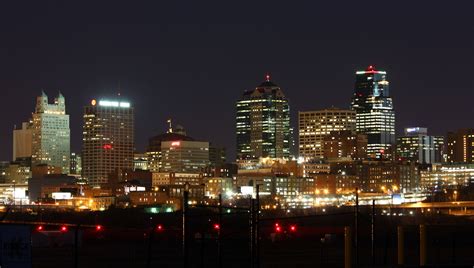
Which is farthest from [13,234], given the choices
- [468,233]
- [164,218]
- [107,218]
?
[107,218]

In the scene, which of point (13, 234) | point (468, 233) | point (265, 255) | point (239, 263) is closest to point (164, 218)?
point (468, 233)

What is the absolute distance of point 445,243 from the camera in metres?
76.4

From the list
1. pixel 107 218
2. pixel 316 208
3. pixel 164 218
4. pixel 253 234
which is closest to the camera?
pixel 253 234

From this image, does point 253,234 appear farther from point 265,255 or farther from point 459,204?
point 459,204

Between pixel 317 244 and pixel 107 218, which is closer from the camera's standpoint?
pixel 317 244

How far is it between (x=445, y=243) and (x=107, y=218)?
76470 mm

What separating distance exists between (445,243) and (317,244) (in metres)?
10.5

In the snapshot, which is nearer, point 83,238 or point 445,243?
point 83,238

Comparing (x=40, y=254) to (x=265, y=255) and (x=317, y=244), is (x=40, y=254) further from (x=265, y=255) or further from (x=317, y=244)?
(x=317, y=244)

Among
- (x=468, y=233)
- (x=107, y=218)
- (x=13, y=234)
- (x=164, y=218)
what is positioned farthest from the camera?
(x=107, y=218)

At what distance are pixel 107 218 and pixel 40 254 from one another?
301ft

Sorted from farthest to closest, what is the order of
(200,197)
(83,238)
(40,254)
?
(200,197)
(83,238)
(40,254)

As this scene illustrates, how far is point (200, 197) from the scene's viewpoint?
648 feet

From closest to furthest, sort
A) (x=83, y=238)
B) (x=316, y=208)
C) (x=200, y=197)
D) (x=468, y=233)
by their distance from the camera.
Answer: (x=83, y=238) → (x=468, y=233) → (x=316, y=208) → (x=200, y=197)
